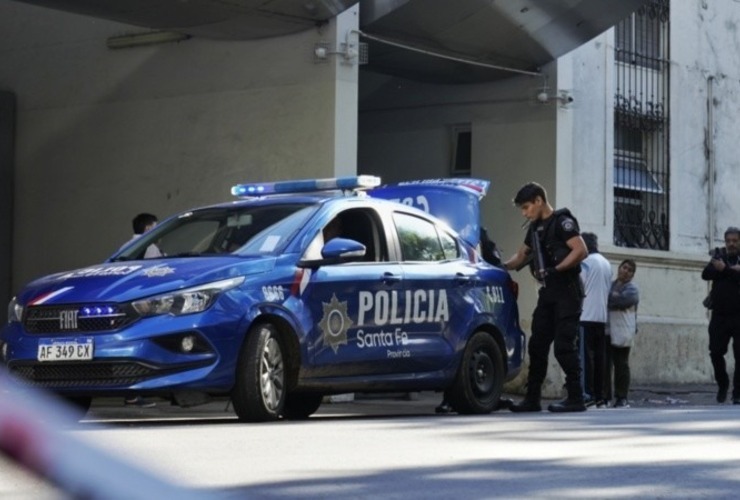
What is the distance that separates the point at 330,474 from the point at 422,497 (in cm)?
74

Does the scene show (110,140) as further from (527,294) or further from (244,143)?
(527,294)

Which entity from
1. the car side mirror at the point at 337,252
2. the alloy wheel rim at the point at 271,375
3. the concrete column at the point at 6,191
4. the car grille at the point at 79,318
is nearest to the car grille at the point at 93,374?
the car grille at the point at 79,318

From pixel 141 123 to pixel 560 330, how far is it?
8091 mm

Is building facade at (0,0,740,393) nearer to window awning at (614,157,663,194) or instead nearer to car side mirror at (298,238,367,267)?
window awning at (614,157,663,194)

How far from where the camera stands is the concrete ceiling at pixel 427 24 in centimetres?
1494

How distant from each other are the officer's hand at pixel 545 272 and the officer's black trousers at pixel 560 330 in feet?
0.27

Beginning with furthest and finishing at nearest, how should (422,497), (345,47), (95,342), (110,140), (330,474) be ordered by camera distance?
(110,140) → (345,47) → (95,342) → (330,474) → (422,497)

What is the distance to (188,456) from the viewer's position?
19.1 ft

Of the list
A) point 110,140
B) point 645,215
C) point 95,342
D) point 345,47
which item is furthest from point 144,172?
point 95,342

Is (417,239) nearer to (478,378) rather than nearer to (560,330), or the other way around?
(478,378)

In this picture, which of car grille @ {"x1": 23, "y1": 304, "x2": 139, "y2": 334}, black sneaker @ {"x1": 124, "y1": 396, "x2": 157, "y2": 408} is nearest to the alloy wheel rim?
car grille @ {"x1": 23, "y1": 304, "x2": 139, "y2": 334}

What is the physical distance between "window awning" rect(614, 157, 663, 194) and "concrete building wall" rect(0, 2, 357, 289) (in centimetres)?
548

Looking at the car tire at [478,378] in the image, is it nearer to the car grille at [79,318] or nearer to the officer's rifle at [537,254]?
the officer's rifle at [537,254]

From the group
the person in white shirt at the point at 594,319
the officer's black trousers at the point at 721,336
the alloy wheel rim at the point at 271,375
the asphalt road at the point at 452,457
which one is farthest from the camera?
the officer's black trousers at the point at 721,336
